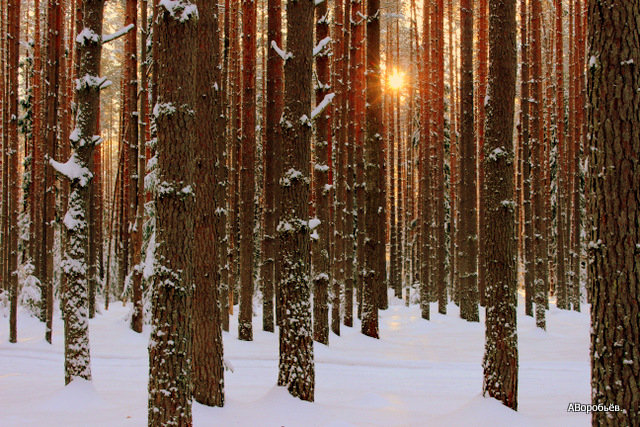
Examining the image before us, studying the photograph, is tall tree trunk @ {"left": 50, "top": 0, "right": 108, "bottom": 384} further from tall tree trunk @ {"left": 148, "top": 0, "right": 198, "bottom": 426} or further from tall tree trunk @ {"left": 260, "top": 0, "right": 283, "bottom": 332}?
tall tree trunk @ {"left": 260, "top": 0, "right": 283, "bottom": 332}

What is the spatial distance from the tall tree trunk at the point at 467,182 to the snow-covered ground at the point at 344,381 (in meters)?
1.04

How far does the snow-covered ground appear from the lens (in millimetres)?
5652

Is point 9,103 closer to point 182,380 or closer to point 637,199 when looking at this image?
point 182,380

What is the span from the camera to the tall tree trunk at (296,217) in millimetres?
5992

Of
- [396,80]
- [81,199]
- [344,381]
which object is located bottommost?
[344,381]

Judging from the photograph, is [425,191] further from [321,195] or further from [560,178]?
[560,178]

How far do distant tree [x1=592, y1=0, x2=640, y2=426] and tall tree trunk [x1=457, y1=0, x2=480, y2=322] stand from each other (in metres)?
11.3

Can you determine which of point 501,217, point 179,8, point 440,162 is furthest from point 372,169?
point 179,8

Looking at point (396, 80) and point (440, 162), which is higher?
point (396, 80)

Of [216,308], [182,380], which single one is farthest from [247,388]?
[182,380]

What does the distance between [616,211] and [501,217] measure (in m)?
2.45

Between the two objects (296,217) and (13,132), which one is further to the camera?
(13,132)

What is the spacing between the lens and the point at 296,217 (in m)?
5.99

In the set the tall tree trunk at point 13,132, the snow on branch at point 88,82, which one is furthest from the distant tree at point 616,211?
the tall tree trunk at point 13,132
